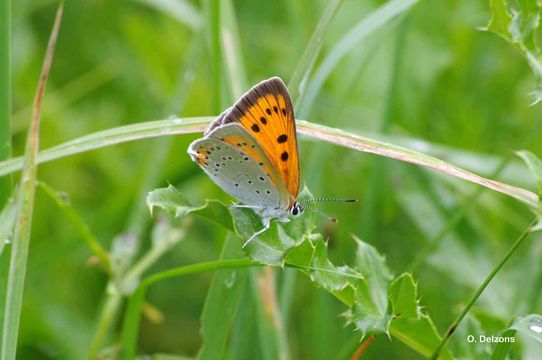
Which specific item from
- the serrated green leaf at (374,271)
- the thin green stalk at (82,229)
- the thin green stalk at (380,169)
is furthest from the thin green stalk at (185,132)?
the thin green stalk at (380,169)

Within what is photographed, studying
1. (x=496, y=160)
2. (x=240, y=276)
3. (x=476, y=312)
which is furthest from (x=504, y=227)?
(x=240, y=276)

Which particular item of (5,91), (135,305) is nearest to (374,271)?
(135,305)

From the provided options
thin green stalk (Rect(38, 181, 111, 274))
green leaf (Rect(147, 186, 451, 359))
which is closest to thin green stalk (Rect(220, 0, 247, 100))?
thin green stalk (Rect(38, 181, 111, 274))

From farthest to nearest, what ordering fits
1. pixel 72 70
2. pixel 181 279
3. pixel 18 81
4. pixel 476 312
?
1. pixel 72 70
2. pixel 18 81
3. pixel 181 279
4. pixel 476 312

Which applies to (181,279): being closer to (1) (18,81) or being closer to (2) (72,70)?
(1) (18,81)

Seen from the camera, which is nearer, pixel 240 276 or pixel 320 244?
pixel 320 244

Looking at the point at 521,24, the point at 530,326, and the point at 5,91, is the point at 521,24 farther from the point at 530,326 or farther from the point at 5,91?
the point at 5,91
